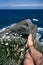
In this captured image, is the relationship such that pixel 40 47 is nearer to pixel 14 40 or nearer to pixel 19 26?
pixel 14 40

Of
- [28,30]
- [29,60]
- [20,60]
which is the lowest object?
[28,30]

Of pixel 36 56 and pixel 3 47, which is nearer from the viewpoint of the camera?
pixel 36 56

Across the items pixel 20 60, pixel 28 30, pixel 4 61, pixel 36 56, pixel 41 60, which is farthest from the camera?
pixel 28 30

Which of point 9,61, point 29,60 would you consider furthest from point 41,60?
point 9,61

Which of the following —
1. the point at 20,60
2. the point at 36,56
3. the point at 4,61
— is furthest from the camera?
the point at 20,60

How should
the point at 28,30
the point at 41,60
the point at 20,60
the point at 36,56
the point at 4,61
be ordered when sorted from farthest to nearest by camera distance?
the point at 28,30, the point at 20,60, the point at 4,61, the point at 36,56, the point at 41,60

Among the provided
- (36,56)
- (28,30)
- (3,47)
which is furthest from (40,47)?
(28,30)

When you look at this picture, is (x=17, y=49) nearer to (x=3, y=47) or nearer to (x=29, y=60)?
(x=3, y=47)

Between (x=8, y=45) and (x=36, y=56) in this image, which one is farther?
(x=8, y=45)

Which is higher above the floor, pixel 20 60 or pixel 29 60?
pixel 29 60
